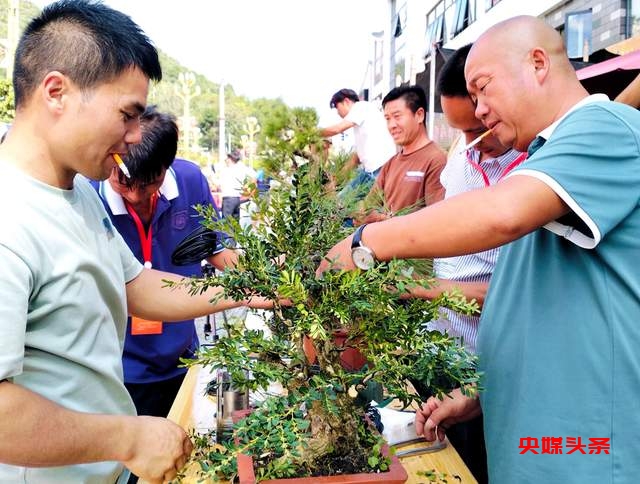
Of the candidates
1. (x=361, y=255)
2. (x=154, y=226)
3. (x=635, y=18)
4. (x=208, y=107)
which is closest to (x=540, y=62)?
(x=361, y=255)

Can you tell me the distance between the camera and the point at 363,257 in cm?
111

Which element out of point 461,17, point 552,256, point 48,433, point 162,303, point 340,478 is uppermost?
point 461,17

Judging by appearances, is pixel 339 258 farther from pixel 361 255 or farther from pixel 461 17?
pixel 461 17

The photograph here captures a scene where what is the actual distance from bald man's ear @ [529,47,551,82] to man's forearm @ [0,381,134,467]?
1.20 metres

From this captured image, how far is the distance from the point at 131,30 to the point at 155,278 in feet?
2.39

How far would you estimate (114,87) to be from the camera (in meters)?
1.22

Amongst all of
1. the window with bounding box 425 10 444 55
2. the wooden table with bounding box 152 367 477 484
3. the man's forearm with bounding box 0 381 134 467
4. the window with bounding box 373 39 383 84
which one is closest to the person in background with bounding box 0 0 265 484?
the man's forearm with bounding box 0 381 134 467

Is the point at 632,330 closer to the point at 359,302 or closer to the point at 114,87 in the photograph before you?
the point at 359,302

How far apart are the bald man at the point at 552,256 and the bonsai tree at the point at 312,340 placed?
8 cm

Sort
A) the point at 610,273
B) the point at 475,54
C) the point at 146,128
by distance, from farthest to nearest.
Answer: the point at 146,128
the point at 475,54
the point at 610,273

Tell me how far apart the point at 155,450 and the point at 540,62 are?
120 cm

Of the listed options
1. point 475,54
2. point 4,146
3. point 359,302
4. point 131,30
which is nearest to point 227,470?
point 359,302

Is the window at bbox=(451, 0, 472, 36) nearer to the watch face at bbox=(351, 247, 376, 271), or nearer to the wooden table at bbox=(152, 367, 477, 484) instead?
the wooden table at bbox=(152, 367, 477, 484)

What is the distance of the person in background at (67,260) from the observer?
40.3 inches
